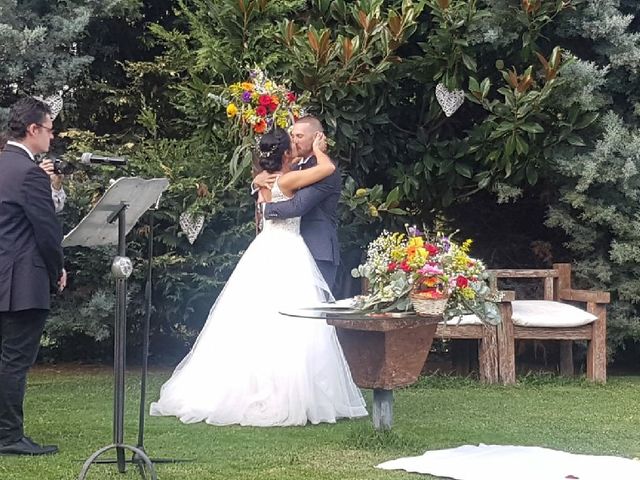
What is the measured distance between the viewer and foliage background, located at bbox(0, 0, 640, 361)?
7.91 m

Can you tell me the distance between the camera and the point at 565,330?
7.94 metres

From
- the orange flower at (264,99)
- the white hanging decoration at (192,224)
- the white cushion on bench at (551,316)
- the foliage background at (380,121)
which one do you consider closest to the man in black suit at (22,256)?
the orange flower at (264,99)

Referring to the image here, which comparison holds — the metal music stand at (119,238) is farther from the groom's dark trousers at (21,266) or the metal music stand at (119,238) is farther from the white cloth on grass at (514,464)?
the white cloth on grass at (514,464)

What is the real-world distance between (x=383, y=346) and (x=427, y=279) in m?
0.45

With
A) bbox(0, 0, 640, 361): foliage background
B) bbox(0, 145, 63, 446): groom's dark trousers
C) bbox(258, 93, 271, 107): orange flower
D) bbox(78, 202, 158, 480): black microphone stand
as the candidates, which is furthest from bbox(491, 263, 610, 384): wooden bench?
bbox(78, 202, 158, 480): black microphone stand

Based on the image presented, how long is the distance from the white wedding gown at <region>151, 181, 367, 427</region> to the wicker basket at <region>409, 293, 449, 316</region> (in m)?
1.19

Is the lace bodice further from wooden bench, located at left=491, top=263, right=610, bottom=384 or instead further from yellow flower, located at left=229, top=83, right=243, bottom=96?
wooden bench, located at left=491, top=263, right=610, bottom=384

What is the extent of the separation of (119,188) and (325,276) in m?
2.45

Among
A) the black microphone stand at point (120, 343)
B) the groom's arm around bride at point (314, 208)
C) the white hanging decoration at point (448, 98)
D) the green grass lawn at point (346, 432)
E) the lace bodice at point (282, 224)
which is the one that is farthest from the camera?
the white hanging decoration at point (448, 98)

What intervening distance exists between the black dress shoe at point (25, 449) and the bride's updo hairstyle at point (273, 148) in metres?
2.29

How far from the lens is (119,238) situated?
15.0 feet

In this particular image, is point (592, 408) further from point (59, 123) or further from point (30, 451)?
point (59, 123)

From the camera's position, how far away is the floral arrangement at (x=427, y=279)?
5254 mm

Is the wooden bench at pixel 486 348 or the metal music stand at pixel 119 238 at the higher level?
the metal music stand at pixel 119 238
